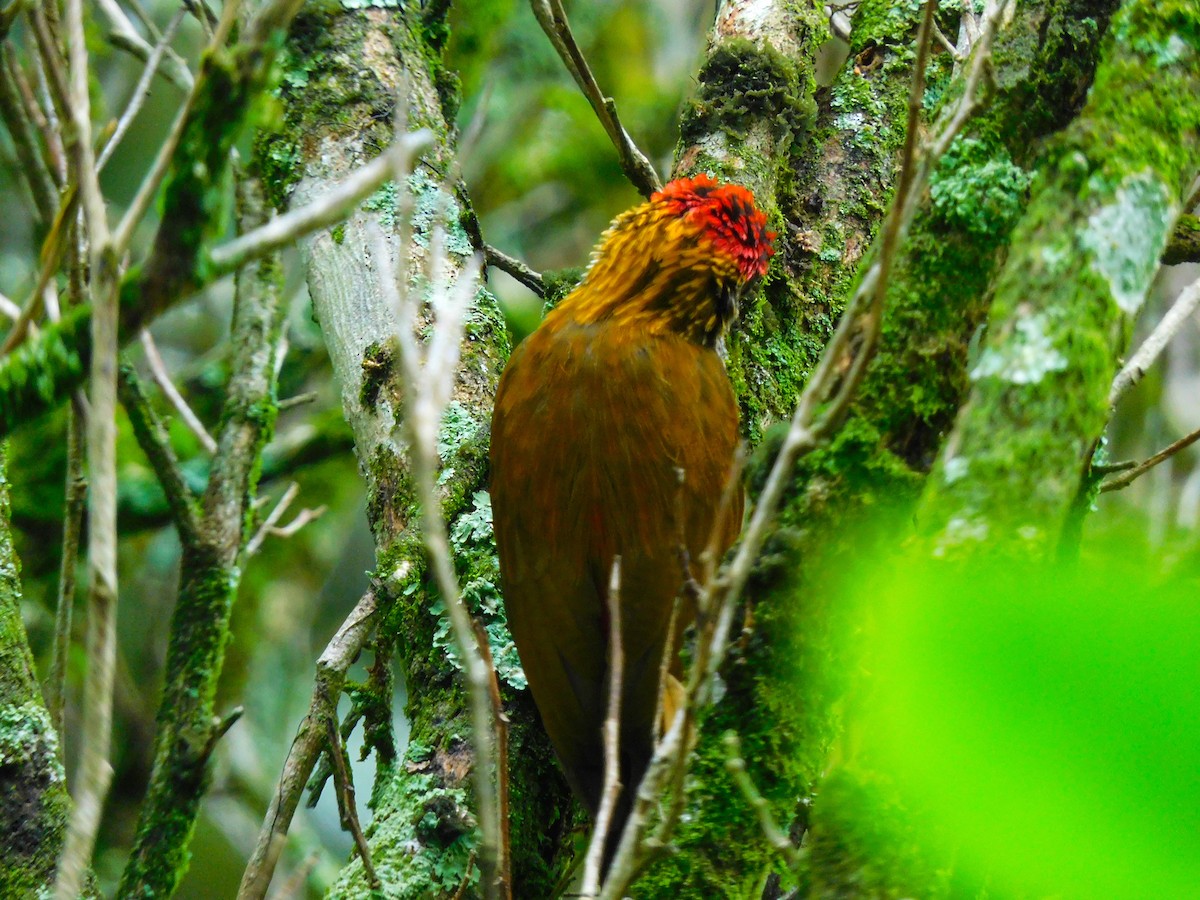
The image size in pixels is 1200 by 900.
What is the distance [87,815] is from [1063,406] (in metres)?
1.14

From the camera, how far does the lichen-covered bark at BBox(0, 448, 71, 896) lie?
8.13 feet

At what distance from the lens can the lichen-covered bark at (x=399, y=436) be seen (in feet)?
8.32

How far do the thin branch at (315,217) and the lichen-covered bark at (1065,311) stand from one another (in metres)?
0.72

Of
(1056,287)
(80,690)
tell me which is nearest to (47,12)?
(1056,287)

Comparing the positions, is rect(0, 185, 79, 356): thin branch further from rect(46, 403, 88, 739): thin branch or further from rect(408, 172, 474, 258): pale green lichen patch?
rect(408, 172, 474, 258): pale green lichen patch

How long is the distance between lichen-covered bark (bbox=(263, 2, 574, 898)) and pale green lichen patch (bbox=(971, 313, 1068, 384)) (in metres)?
1.46

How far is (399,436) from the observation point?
2953 mm

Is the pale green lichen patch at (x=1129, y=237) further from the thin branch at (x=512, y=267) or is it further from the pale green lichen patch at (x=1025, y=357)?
the thin branch at (x=512, y=267)

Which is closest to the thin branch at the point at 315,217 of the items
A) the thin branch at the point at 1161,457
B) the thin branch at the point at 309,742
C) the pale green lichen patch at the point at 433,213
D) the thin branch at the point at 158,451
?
the thin branch at the point at 309,742

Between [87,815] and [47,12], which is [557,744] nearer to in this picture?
[87,815]

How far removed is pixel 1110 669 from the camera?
0.71m

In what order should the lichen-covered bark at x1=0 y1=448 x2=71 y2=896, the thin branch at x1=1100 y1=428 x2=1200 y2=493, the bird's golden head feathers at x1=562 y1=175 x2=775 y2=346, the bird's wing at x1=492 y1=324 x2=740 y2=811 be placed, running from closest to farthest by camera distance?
the thin branch at x1=1100 y1=428 x2=1200 y2=493 < the lichen-covered bark at x1=0 y1=448 x2=71 y2=896 < the bird's wing at x1=492 y1=324 x2=740 y2=811 < the bird's golden head feathers at x1=562 y1=175 x2=775 y2=346

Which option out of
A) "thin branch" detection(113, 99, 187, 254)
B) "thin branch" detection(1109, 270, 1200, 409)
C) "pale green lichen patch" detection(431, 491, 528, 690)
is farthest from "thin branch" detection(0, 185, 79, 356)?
"thin branch" detection(1109, 270, 1200, 409)

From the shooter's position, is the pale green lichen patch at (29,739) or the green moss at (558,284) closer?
the pale green lichen patch at (29,739)
